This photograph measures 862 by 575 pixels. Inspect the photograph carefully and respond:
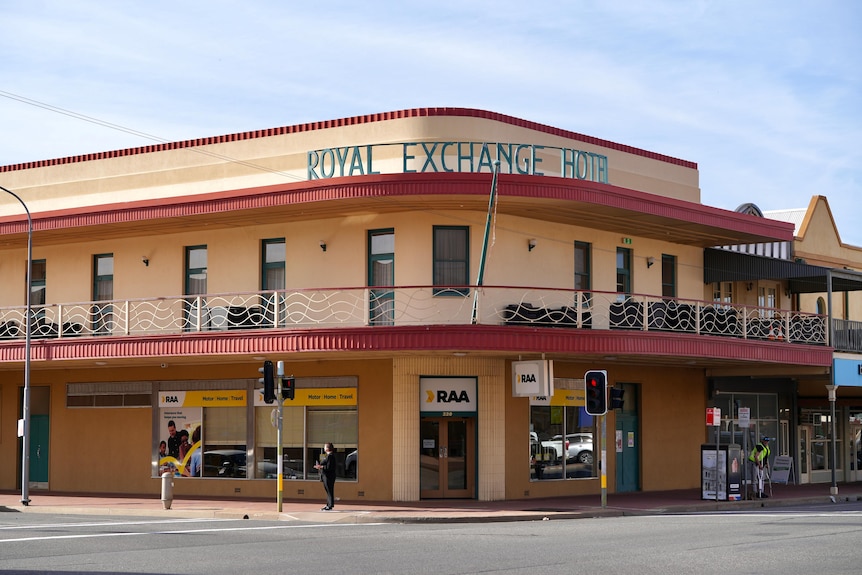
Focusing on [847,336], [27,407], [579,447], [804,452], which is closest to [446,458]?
[579,447]

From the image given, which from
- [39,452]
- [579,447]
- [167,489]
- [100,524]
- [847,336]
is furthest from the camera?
[847,336]

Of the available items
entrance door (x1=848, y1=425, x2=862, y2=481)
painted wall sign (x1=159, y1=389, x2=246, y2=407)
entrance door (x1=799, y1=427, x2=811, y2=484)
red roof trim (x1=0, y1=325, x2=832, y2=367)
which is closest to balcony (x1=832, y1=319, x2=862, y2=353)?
red roof trim (x1=0, y1=325, x2=832, y2=367)

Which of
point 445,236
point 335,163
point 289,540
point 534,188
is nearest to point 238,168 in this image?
point 335,163

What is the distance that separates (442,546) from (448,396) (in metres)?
10.9

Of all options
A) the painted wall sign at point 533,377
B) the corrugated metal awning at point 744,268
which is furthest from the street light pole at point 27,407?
the corrugated metal awning at point 744,268

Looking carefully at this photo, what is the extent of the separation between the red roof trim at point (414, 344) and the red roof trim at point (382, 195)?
314cm

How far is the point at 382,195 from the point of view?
27.0 metres

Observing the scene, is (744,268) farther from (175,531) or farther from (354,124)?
(175,531)

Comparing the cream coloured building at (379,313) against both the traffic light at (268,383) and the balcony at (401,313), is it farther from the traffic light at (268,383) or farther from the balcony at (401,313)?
the traffic light at (268,383)

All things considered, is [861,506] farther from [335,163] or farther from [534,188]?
[335,163]

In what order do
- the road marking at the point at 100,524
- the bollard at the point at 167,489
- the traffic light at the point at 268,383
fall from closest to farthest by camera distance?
1. the road marking at the point at 100,524
2. the traffic light at the point at 268,383
3. the bollard at the point at 167,489

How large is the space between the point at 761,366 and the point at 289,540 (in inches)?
758

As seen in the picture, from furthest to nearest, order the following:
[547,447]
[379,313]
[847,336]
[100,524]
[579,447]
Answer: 1. [847,336]
2. [579,447]
3. [547,447]
4. [379,313]
5. [100,524]

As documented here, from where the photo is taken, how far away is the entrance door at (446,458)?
28406 mm
